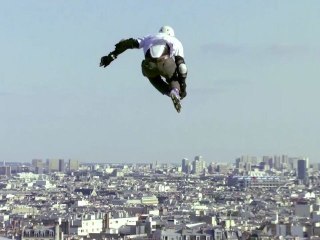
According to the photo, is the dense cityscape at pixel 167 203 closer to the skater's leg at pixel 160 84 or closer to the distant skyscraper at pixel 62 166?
the distant skyscraper at pixel 62 166

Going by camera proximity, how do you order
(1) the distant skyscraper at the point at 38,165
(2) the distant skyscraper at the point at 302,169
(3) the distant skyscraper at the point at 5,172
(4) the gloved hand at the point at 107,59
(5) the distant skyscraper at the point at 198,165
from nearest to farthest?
(4) the gloved hand at the point at 107,59 < (2) the distant skyscraper at the point at 302,169 < (3) the distant skyscraper at the point at 5,172 < (5) the distant skyscraper at the point at 198,165 < (1) the distant skyscraper at the point at 38,165

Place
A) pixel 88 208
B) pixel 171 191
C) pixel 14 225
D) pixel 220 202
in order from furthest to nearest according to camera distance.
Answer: pixel 171 191 < pixel 220 202 < pixel 88 208 < pixel 14 225

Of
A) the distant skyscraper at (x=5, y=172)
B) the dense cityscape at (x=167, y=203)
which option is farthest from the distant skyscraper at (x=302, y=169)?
the distant skyscraper at (x=5, y=172)

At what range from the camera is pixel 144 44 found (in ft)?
9.77

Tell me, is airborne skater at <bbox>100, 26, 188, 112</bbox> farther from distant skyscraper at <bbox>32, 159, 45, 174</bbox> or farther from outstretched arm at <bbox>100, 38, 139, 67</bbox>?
distant skyscraper at <bbox>32, 159, 45, 174</bbox>

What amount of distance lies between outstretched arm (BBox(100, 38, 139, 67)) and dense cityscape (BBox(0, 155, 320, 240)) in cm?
1018

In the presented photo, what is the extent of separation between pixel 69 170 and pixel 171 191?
132 feet

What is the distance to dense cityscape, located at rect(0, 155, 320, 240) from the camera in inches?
1500

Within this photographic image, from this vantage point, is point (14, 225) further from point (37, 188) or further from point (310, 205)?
point (37, 188)

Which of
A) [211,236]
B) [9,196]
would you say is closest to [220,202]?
[9,196]

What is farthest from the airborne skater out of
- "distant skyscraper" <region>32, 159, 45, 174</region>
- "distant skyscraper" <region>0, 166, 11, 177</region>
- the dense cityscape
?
"distant skyscraper" <region>32, 159, 45, 174</region>

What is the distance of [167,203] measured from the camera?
207 ft

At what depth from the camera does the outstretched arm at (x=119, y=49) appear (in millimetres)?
3020

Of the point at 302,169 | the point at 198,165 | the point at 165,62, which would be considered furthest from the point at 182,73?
the point at 198,165
